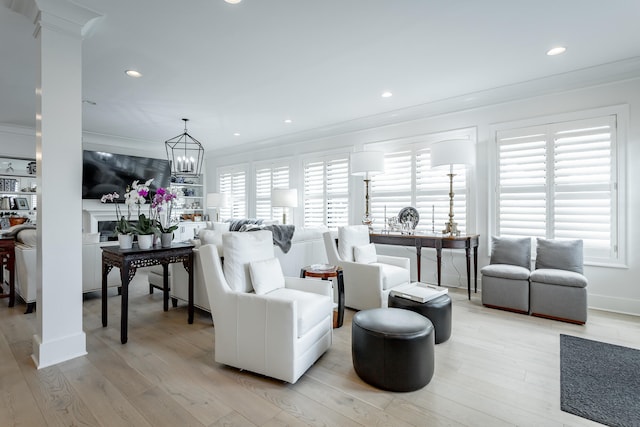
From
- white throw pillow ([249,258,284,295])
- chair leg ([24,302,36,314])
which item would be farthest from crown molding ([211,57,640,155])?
chair leg ([24,302,36,314])

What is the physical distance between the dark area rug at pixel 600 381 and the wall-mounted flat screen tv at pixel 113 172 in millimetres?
7737

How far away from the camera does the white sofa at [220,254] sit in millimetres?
3336

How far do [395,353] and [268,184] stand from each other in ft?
18.4

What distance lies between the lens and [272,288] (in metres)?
2.65

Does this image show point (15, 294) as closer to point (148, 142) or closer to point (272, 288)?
point (272, 288)

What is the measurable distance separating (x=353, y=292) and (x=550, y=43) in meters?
3.07

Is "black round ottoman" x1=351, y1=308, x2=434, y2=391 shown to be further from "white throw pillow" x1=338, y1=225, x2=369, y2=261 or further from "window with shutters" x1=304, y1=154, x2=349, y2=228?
"window with shutters" x1=304, y1=154, x2=349, y2=228

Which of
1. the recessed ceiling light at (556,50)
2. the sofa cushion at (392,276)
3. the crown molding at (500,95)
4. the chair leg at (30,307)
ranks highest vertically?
the recessed ceiling light at (556,50)

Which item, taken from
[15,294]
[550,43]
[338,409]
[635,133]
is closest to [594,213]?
[635,133]

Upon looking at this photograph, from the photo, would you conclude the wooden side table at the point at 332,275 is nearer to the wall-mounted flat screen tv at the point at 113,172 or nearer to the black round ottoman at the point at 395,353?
the black round ottoman at the point at 395,353

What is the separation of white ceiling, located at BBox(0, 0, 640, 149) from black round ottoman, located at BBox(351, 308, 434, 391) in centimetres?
232

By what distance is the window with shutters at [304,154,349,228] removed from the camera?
5.85m

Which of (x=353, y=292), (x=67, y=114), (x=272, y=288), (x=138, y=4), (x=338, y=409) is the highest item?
(x=138, y=4)

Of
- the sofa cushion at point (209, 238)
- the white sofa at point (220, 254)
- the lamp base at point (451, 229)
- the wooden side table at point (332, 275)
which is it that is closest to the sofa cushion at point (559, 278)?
the lamp base at point (451, 229)
